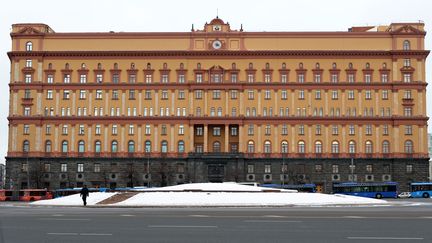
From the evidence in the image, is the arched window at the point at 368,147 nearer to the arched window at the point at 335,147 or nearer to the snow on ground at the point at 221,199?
the arched window at the point at 335,147

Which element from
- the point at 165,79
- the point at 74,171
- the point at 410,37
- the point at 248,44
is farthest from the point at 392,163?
the point at 74,171

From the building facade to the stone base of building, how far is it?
0.22 metres

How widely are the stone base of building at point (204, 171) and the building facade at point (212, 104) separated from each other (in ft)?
0.73

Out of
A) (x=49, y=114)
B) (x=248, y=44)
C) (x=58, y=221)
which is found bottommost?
(x=58, y=221)

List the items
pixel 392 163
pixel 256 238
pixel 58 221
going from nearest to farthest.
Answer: pixel 256 238
pixel 58 221
pixel 392 163

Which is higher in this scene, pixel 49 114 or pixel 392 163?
pixel 49 114

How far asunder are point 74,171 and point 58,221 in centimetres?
10219

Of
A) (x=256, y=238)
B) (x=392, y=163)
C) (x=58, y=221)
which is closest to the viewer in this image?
(x=256, y=238)

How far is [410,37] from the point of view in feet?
436

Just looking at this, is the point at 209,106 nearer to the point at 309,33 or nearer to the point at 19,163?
the point at 309,33

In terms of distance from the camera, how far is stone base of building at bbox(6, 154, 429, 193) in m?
131

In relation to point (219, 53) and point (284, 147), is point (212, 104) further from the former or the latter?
point (284, 147)

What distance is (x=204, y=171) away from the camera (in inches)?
5172

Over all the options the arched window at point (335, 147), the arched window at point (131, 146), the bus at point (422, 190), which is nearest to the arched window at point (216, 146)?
the arched window at point (131, 146)
